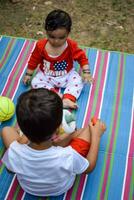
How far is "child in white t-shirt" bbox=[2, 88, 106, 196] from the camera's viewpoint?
1.60 meters

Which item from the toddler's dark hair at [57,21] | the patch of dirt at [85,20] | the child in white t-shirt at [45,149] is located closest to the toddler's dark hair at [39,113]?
the child in white t-shirt at [45,149]

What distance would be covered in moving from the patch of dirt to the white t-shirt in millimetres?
1602

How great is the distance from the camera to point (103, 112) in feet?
8.16

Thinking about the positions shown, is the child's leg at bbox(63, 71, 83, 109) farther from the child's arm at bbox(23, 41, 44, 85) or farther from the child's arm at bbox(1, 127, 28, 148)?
the child's arm at bbox(1, 127, 28, 148)

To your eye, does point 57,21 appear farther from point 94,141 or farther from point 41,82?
point 94,141

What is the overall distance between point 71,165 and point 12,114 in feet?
2.48

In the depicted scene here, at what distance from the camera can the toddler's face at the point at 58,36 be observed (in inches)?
92.2

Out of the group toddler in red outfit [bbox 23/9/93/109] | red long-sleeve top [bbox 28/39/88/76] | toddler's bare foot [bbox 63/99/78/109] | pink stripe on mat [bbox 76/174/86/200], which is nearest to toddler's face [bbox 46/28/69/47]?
toddler in red outfit [bbox 23/9/93/109]

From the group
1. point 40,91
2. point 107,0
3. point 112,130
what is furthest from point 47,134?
point 107,0

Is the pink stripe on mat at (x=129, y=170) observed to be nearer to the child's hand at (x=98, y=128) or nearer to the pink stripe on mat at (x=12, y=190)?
the child's hand at (x=98, y=128)

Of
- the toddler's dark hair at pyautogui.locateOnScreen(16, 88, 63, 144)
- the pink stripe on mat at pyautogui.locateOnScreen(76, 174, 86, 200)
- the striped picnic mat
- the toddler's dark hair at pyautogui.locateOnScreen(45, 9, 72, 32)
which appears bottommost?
the pink stripe on mat at pyautogui.locateOnScreen(76, 174, 86, 200)

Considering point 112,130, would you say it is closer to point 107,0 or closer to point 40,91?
point 40,91

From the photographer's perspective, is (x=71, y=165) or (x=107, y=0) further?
(x=107, y=0)

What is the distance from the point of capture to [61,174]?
5.99 feet
